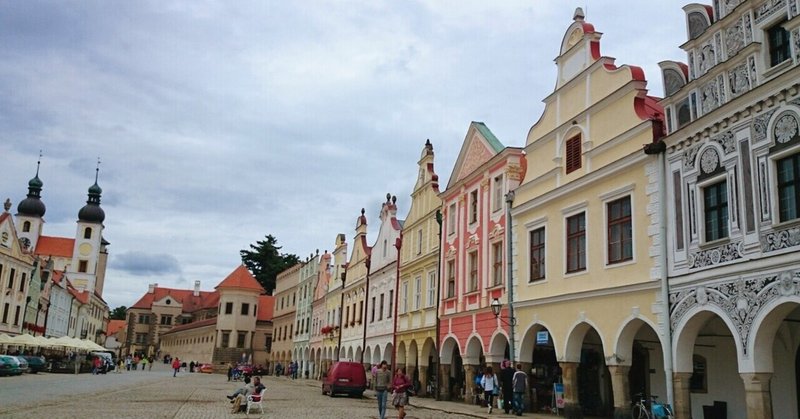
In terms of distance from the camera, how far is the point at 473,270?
92.8ft

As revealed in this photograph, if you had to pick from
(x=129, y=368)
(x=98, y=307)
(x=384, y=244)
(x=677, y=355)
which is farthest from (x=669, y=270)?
(x=98, y=307)

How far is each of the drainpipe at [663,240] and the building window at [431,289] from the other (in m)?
16.1

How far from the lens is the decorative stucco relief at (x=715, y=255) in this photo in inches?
577

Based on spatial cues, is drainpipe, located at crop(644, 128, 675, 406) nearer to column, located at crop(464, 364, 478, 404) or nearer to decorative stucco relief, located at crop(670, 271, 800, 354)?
decorative stucco relief, located at crop(670, 271, 800, 354)

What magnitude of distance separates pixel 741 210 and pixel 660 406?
4869mm

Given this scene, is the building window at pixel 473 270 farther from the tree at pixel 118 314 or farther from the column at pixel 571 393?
the tree at pixel 118 314

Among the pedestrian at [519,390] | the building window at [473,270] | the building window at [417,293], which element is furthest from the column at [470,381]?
the building window at [417,293]

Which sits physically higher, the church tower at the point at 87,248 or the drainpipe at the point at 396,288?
the church tower at the point at 87,248

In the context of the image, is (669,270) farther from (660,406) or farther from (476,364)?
(476,364)

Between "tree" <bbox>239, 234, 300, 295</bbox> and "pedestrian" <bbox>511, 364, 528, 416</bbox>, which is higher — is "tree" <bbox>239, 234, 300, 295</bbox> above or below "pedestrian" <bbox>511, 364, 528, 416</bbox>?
above

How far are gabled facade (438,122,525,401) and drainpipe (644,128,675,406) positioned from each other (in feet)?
27.6

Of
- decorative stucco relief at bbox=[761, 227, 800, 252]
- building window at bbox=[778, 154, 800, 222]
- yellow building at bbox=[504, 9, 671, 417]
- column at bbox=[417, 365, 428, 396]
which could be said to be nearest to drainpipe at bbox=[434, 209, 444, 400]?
column at bbox=[417, 365, 428, 396]

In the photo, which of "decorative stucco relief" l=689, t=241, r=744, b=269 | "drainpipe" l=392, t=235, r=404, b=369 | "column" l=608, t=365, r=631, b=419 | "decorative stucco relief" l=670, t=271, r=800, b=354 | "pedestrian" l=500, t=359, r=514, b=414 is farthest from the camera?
"drainpipe" l=392, t=235, r=404, b=369

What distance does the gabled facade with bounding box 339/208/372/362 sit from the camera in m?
45.4
